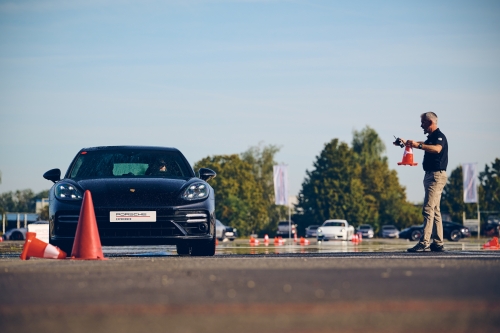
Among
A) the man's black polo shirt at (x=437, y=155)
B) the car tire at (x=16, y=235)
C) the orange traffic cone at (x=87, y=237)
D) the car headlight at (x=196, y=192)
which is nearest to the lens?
the orange traffic cone at (x=87, y=237)

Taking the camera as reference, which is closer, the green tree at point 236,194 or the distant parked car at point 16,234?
the distant parked car at point 16,234

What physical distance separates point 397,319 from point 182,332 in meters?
1.12

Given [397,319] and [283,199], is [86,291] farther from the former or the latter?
[283,199]

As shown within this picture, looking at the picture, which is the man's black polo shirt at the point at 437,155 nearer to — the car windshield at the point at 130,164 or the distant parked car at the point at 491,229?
the car windshield at the point at 130,164

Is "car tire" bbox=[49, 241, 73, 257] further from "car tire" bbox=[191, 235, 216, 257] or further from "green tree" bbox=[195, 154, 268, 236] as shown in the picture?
"green tree" bbox=[195, 154, 268, 236]

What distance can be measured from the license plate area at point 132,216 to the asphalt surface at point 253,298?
9.22 ft

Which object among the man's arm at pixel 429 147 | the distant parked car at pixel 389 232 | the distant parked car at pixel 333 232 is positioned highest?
the man's arm at pixel 429 147

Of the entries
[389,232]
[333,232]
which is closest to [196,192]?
[333,232]

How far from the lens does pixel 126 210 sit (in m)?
11.1

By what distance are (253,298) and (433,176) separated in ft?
26.1

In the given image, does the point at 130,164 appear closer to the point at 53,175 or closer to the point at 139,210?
the point at 53,175

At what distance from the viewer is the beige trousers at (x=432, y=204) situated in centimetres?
1291

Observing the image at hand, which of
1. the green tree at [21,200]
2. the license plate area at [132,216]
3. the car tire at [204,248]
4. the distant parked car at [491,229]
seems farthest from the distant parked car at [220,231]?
the green tree at [21,200]

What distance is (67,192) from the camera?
1129 cm
